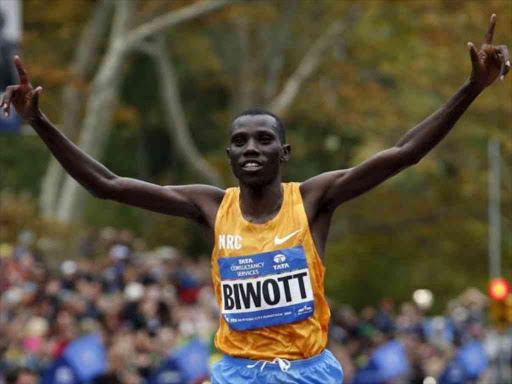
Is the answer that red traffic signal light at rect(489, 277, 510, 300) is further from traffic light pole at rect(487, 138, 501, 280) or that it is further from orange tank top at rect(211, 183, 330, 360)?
orange tank top at rect(211, 183, 330, 360)

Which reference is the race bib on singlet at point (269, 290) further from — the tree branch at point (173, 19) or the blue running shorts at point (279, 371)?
→ the tree branch at point (173, 19)

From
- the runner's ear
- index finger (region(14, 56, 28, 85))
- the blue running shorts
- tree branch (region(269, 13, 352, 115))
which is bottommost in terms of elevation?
the blue running shorts

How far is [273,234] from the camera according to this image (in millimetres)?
7645

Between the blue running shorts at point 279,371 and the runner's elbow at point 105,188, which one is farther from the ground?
the runner's elbow at point 105,188

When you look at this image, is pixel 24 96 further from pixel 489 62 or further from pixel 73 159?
pixel 489 62

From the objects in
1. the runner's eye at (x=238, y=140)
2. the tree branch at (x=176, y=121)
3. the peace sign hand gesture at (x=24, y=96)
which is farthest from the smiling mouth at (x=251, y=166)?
the tree branch at (x=176, y=121)

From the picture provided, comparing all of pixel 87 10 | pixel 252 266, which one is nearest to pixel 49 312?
Result: pixel 252 266

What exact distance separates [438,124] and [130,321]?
1137cm

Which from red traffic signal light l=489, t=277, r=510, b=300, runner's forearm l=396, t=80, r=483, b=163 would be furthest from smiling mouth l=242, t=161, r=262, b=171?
red traffic signal light l=489, t=277, r=510, b=300

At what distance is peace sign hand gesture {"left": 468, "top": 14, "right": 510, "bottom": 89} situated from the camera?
24.0ft

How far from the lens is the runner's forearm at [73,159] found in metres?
7.64

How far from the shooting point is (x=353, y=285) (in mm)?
35031

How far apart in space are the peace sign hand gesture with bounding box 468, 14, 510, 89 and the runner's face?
3.54 ft

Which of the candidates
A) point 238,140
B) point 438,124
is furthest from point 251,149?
point 438,124
